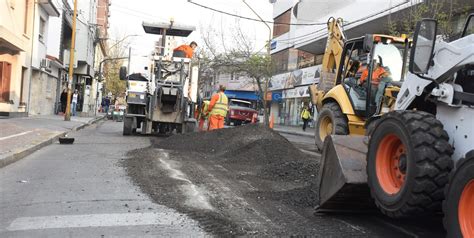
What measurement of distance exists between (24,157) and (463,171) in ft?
29.7

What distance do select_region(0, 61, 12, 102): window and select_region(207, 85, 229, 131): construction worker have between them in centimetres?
1014

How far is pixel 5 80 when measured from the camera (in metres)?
20.4

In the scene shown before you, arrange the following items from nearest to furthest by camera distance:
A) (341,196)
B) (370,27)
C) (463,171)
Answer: (463,171), (341,196), (370,27)

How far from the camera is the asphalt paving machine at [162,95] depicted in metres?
16.3

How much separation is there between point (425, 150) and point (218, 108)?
1123cm

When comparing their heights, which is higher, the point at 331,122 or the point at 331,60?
the point at 331,60

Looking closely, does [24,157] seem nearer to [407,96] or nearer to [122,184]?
[122,184]

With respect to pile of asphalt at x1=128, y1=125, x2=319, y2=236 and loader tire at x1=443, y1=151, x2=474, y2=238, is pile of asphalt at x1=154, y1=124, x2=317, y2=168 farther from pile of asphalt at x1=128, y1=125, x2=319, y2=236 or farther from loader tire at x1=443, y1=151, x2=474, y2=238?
loader tire at x1=443, y1=151, x2=474, y2=238

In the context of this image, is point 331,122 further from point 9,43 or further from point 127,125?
point 9,43

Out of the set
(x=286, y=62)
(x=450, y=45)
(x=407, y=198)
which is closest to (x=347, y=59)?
(x=450, y=45)

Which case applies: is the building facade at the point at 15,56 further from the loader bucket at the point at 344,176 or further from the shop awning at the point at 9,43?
the loader bucket at the point at 344,176

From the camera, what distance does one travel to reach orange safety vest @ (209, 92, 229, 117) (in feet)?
48.3

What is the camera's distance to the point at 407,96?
5.36 metres

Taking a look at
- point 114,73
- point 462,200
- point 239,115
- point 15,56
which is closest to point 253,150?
point 462,200
